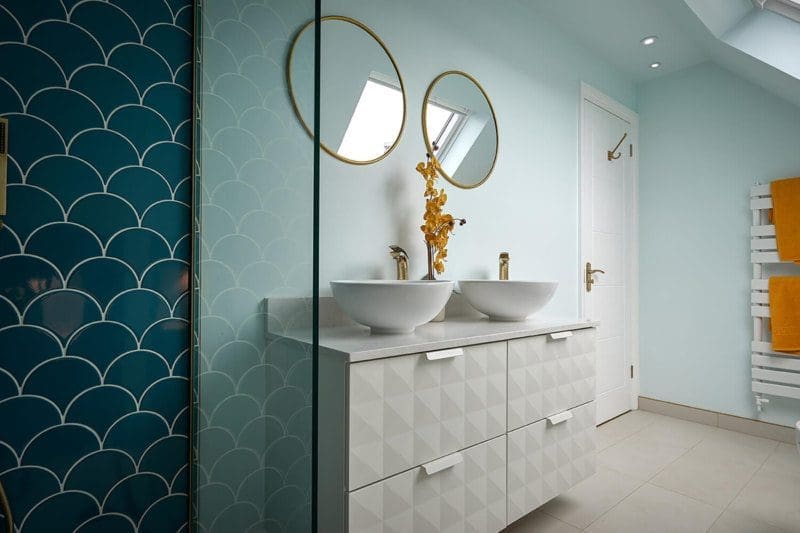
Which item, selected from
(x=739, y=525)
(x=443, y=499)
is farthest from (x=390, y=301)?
(x=739, y=525)

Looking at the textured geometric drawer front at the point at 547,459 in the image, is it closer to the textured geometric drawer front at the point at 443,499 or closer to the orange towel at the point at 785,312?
the textured geometric drawer front at the point at 443,499

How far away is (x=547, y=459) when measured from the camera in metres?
1.71

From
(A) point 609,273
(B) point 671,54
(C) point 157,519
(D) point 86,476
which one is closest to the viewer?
(D) point 86,476

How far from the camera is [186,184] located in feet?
4.09

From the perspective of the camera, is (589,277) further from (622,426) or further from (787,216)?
(787,216)

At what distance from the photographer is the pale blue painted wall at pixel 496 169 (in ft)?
5.68

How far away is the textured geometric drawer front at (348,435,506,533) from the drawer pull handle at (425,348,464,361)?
327 millimetres

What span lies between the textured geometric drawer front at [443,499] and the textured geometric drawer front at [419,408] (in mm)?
41

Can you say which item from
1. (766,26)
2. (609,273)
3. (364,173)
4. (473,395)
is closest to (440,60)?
(364,173)

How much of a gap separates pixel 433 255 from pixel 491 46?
1.18 m

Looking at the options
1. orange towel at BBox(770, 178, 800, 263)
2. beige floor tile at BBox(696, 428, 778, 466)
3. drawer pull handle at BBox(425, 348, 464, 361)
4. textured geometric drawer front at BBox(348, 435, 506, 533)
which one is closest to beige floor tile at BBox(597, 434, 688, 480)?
beige floor tile at BBox(696, 428, 778, 466)

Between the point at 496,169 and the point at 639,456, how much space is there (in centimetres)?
178

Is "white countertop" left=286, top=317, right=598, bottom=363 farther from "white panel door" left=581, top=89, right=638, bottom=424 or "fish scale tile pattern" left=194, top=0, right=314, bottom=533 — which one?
"white panel door" left=581, top=89, right=638, bottom=424

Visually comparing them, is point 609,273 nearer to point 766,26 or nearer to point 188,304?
point 766,26
